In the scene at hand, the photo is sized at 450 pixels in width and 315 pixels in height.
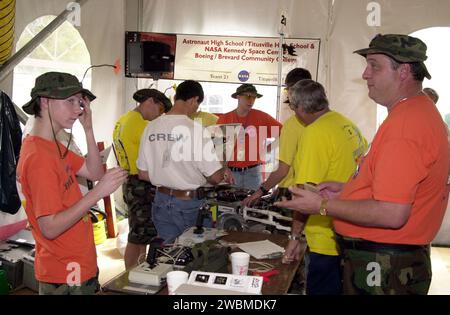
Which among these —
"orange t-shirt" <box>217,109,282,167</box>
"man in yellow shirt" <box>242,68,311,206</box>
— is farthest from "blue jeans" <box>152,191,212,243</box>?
"orange t-shirt" <box>217,109,282,167</box>

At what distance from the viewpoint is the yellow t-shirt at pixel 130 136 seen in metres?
4.00

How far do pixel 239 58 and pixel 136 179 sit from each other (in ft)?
8.31

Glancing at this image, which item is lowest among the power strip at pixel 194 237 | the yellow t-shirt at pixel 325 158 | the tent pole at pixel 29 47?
the power strip at pixel 194 237

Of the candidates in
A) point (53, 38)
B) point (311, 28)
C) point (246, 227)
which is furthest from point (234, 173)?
point (53, 38)

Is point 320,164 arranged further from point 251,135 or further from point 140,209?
point 251,135

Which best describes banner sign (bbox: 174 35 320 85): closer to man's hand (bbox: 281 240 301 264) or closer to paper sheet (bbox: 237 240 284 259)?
paper sheet (bbox: 237 240 284 259)

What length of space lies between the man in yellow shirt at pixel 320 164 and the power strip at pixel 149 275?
648 mm

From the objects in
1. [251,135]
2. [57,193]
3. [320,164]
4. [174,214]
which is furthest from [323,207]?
[251,135]

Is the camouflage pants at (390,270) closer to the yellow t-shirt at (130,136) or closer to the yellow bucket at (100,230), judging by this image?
the yellow t-shirt at (130,136)

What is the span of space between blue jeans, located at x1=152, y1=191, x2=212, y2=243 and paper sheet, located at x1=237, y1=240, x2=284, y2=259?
0.84m

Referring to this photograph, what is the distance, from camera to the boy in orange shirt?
5.73ft

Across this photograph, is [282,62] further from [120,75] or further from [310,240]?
[310,240]

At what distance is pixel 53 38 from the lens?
5.12 metres

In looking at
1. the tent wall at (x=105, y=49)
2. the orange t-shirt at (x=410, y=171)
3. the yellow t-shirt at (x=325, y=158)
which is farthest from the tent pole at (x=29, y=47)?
the orange t-shirt at (x=410, y=171)
